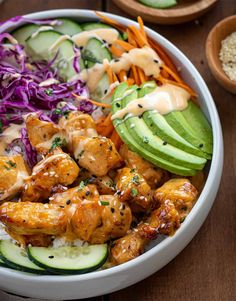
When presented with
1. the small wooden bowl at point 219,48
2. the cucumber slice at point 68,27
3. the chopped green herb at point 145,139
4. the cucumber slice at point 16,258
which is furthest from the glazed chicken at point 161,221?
the cucumber slice at point 68,27

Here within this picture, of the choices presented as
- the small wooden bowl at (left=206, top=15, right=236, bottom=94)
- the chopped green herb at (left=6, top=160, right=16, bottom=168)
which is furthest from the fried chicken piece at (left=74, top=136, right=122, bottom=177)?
the small wooden bowl at (left=206, top=15, right=236, bottom=94)

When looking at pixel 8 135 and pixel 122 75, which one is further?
pixel 122 75

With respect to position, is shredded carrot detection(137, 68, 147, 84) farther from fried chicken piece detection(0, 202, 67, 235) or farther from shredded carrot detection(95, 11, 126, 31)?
fried chicken piece detection(0, 202, 67, 235)

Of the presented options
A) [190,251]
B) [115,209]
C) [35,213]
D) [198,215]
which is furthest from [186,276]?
[35,213]

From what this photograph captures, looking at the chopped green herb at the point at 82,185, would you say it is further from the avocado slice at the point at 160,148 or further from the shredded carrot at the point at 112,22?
the shredded carrot at the point at 112,22

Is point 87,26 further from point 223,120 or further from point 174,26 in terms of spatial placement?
→ point 223,120

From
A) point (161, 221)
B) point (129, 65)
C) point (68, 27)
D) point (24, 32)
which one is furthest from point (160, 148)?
point (24, 32)

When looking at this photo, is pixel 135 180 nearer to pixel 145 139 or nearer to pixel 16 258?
pixel 145 139
